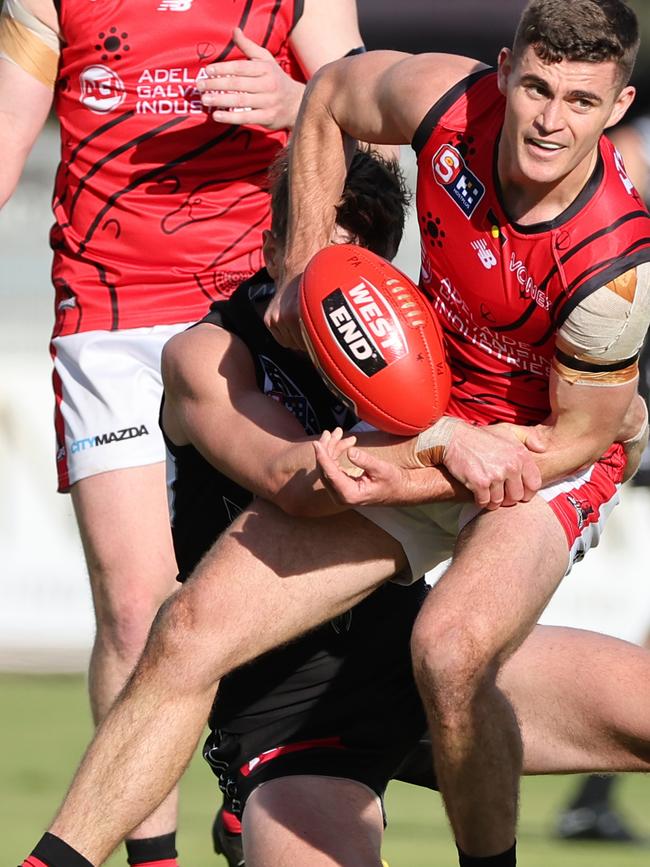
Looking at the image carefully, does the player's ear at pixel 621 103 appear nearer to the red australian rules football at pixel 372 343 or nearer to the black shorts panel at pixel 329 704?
the red australian rules football at pixel 372 343

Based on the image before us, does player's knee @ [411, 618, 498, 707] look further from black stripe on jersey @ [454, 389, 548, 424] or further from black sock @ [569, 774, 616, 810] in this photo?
black sock @ [569, 774, 616, 810]

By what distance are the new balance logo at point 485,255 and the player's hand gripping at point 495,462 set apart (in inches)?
14.4

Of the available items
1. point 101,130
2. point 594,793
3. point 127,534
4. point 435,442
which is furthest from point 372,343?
point 594,793

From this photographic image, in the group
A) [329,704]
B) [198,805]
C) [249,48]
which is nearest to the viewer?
[329,704]

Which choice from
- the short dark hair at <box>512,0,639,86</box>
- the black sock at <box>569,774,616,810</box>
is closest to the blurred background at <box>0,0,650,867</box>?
the black sock at <box>569,774,616,810</box>

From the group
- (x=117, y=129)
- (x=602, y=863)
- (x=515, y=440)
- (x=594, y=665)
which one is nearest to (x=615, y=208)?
(x=515, y=440)

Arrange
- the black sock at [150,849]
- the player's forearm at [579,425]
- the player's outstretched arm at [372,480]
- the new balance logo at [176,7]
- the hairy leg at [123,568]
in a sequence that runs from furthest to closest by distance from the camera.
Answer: the new balance logo at [176,7], the hairy leg at [123,568], the black sock at [150,849], the player's forearm at [579,425], the player's outstretched arm at [372,480]

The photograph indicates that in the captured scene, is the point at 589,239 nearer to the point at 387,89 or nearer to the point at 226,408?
the point at 387,89

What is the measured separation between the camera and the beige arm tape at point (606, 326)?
135 inches

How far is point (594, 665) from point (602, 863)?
1774 millimetres

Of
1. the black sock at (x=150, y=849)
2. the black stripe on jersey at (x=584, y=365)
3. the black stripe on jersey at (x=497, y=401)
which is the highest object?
the black stripe on jersey at (x=584, y=365)

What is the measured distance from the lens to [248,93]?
4727 millimetres

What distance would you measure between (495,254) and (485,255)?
0.09ft

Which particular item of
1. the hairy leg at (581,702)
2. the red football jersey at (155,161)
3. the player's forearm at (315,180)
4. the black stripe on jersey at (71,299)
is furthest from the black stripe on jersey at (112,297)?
the hairy leg at (581,702)
